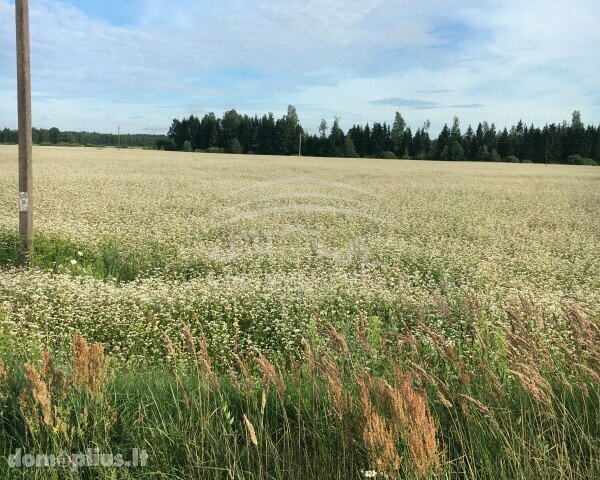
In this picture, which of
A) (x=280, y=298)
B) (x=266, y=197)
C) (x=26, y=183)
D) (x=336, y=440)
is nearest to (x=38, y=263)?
(x=26, y=183)

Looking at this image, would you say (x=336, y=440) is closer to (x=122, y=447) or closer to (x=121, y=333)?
(x=122, y=447)

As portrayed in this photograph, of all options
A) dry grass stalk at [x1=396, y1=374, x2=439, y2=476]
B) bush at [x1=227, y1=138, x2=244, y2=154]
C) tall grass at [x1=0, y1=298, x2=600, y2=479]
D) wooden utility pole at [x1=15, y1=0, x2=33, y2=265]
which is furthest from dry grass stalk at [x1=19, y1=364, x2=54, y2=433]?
bush at [x1=227, y1=138, x2=244, y2=154]

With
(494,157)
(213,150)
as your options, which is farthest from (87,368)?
(494,157)

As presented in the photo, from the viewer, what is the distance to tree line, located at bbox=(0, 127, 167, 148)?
82.0 meters

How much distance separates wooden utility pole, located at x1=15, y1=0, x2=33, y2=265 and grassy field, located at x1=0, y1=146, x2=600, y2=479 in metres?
0.47

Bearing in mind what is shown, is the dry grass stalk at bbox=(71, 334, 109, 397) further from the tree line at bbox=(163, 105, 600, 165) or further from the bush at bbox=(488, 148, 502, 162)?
the bush at bbox=(488, 148, 502, 162)

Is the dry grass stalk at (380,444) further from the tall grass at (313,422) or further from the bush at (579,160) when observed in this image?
the bush at (579,160)

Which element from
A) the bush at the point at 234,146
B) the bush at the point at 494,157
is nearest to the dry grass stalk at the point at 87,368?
the bush at the point at 234,146

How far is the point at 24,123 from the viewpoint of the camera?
33.6 feet

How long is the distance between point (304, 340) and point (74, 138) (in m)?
91.9

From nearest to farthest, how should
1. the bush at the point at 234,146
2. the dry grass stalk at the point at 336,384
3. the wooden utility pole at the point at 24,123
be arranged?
the dry grass stalk at the point at 336,384
the wooden utility pole at the point at 24,123
the bush at the point at 234,146

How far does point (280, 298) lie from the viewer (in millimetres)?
7320

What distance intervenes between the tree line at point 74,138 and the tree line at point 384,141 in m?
6.73

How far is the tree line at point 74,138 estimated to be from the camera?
8200 cm
